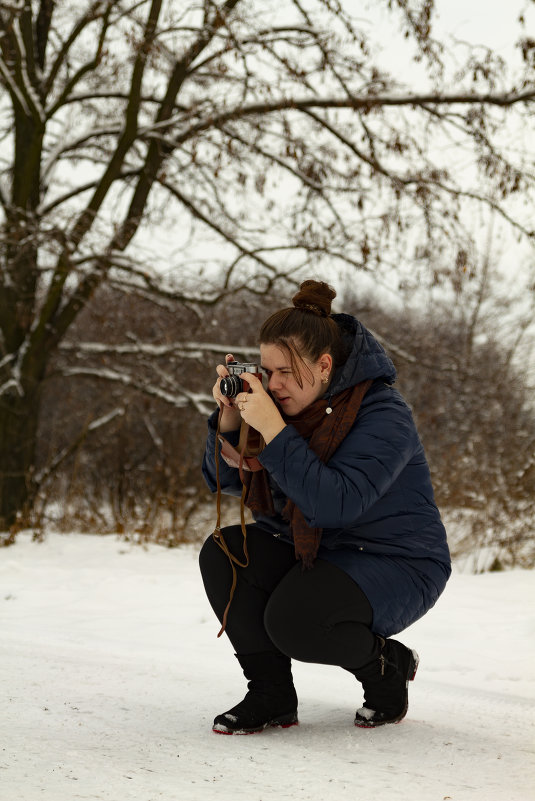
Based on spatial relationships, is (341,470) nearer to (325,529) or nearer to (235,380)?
(325,529)

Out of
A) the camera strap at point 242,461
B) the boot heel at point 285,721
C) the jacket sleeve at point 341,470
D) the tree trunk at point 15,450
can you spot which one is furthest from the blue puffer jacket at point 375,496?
the tree trunk at point 15,450

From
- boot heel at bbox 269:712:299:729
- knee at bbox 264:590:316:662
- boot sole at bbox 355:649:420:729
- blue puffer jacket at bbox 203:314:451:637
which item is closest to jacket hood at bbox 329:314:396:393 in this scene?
blue puffer jacket at bbox 203:314:451:637

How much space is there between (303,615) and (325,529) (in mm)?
281

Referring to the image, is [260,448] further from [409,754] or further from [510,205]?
[510,205]

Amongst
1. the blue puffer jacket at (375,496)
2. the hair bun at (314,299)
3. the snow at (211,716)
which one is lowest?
the snow at (211,716)

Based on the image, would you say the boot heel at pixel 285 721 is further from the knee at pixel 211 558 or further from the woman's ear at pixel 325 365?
the woman's ear at pixel 325 365

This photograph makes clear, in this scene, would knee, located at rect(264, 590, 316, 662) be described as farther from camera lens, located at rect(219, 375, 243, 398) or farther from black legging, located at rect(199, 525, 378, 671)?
camera lens, located at rect(219, 375, 243, 398)

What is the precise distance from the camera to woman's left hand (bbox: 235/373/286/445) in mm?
2396

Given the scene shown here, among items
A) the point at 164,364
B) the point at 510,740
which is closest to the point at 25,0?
the point at 164,364

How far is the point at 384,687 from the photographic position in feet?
8.33

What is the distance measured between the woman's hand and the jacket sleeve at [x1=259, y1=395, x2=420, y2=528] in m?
0.29

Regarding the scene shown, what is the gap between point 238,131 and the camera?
7.91 m

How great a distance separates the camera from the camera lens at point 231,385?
2.50 metres

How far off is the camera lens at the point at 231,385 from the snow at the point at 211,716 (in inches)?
37.0
